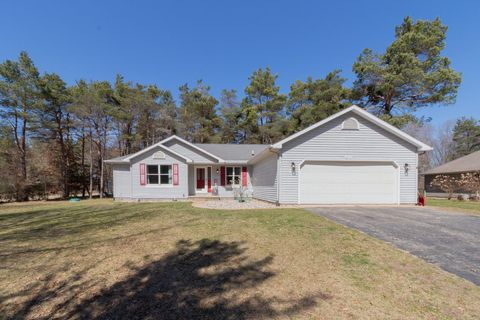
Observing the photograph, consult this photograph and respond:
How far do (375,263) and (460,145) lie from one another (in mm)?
45344

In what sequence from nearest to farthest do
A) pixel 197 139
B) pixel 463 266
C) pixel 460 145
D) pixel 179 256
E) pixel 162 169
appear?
pixel 463 266 < pixel 179 256 < pixel 162 169 < pixel 197 139 < pixel 460 145

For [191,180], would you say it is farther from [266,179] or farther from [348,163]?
[348,163]

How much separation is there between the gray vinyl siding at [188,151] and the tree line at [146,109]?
8060mm

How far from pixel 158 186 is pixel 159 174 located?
Answer: 78 cm

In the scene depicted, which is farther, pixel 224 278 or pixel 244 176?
pixel 244 176

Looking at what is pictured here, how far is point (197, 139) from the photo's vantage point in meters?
27.2

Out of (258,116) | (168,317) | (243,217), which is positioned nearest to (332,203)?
(243,217)

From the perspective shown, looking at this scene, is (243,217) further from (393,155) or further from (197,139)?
(197,139)

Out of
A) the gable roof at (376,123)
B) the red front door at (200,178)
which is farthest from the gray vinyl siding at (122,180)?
the gable roof at (376,123)

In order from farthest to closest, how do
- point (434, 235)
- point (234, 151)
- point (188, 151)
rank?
point (234, 151) → point (188, 151) → point (434, 235)

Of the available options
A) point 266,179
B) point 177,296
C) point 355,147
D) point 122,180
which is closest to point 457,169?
point 355,147

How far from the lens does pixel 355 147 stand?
10844mm

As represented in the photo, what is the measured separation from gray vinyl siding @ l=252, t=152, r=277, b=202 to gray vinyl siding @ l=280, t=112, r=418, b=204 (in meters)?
1.36

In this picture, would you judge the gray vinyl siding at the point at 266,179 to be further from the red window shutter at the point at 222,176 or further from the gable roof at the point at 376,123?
the red window shutter at the point at 222,176
